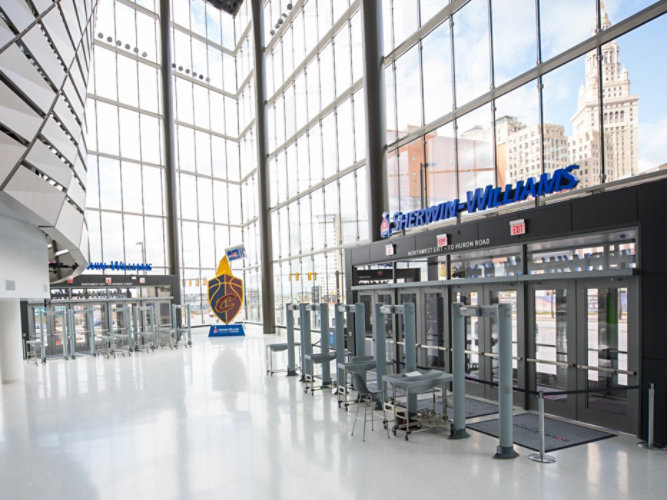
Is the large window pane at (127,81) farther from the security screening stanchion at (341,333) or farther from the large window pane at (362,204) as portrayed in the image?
the security screening stanchion at (341,333)

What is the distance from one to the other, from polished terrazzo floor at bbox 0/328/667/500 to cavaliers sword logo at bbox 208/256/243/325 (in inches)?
487

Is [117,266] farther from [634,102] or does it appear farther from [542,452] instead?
[634,102]

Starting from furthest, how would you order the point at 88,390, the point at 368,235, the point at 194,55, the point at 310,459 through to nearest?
1. the point at 194,55
2. the point at 368,235
3. the point at 88,390
4. the point at 310,459

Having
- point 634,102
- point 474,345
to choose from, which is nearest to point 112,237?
point 474,345

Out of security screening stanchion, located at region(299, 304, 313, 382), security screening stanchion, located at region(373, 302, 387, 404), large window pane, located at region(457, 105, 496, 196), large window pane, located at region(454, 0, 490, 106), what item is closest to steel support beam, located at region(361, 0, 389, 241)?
large window pane, located at region(454, 0, 490, 106)

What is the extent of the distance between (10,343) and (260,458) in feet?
38.1

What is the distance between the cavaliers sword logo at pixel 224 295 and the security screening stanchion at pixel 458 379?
1720 cm

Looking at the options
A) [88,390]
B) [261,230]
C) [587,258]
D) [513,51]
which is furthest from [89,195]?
[587,258]

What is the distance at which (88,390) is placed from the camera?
11.3m

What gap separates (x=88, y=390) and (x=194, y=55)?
22.7 meters

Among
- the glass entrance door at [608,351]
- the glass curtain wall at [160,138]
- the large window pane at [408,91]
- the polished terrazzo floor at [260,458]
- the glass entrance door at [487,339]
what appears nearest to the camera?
the polished terrazzo floor at [260,458]

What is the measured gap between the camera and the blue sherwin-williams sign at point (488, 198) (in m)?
7.53

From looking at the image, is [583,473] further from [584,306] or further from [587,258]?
[587,258]

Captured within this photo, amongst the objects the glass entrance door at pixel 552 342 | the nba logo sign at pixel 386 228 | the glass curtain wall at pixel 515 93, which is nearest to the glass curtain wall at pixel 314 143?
the glass curtain wall at pixel 515 93
